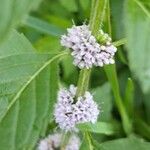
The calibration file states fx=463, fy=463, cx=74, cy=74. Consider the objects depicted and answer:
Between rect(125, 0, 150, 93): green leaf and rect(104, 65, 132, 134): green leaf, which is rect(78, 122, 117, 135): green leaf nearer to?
rect(104, 65, 132, 134): green leaf

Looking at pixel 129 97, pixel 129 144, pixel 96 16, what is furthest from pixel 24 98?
pixel 129 97

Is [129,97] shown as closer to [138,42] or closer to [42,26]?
[42,26]

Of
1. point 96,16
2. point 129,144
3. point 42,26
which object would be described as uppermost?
point 42,26

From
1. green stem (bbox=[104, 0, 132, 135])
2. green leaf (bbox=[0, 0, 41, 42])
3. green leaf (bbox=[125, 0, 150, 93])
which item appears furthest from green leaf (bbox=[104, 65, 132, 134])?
green leaf (bbox=[0, 0, 41, 42])

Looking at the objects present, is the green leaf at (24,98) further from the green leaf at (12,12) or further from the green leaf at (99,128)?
the green leaf at (12,12)

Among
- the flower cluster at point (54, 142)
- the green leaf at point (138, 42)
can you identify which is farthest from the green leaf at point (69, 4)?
the green leaf at point (138, 42)
